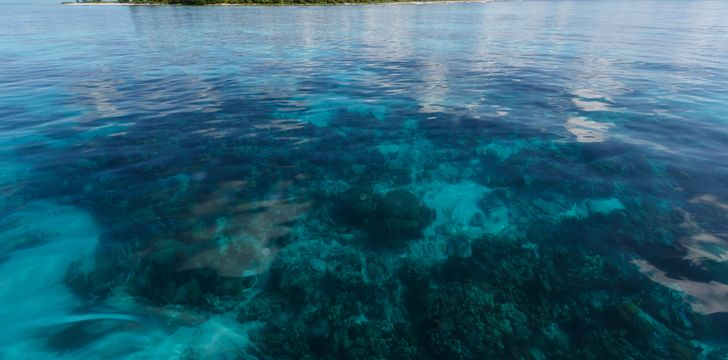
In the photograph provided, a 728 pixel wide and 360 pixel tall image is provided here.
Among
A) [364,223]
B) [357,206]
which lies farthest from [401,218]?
[357,206]

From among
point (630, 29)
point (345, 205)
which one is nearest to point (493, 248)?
point (345, 205)

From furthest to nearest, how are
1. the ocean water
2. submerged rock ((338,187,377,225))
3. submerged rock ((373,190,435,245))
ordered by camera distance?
submerged rock ((338,187,377,225))
submerged rock ((373,190,435,245))
the ocean water

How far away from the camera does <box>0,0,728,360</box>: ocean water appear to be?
6230 millimetres

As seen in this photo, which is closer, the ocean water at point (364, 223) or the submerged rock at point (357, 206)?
the ocean water at point (364, 223)

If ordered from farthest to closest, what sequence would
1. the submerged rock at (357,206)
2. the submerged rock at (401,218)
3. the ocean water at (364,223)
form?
the submerged rock at (357,206)
the submerged rock at (401,218)
the ocean water at (364,223)

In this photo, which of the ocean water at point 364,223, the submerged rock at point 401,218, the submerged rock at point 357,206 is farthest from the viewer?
the submerged rock at point 357,206

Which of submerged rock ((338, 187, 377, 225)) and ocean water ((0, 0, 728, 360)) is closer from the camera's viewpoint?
ocean water ((0, 0, 728, 360))

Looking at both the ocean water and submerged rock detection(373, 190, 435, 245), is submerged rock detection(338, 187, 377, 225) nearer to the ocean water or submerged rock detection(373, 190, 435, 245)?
the ocean water

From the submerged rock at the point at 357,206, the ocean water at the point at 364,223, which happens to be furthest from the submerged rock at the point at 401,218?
the submerged rock at the point at 357,206

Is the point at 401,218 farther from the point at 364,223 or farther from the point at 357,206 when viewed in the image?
the point at 357,206

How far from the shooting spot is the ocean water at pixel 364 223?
623 centimetres

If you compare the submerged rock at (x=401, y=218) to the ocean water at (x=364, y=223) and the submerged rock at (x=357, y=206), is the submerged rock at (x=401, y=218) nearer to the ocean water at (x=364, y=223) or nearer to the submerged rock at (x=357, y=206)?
the ocean water at (x=364, y=223)

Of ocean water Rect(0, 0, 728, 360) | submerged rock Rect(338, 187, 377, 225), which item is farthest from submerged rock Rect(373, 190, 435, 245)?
submerged rock Rect(338, 187, 377, 225)

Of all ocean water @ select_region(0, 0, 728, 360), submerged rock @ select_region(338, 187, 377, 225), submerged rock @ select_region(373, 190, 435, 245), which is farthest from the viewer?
submerged rock @ select_region(338, 187, 377, 225)
